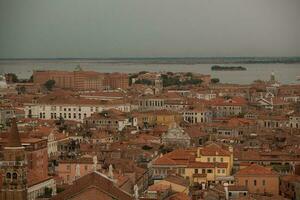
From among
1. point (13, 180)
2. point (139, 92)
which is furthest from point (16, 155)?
point (139, 92)

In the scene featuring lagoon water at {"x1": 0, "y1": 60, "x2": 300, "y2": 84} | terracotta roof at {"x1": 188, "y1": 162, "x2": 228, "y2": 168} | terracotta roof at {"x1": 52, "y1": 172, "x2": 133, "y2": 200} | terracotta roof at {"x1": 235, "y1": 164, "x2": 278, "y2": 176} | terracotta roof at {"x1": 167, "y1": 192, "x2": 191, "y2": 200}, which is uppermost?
terracotta roof at {"x1": 52, "y1": 172, "x2": 133, "y2": 200}

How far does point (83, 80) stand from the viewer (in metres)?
37.6

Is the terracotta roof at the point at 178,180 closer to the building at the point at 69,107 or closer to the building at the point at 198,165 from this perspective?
the building at the point at 198,165

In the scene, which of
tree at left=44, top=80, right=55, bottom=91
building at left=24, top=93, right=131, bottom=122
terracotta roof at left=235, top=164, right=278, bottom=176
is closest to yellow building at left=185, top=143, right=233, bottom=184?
terracotta roof at left=235, top=164, right=278, bottom=176

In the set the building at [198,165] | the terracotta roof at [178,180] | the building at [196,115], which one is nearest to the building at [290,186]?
the building at [198,165]

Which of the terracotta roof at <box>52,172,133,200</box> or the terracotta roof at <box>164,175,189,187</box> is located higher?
the terracotta roof at <box>52,172,133,200</box>

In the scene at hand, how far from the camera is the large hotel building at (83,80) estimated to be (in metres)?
37.2

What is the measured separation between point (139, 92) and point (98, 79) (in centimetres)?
687

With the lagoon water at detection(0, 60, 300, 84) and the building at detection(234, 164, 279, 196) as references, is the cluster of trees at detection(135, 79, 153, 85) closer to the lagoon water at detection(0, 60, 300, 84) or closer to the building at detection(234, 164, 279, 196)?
the lagoon water at detection(0, 60, 300, 84)

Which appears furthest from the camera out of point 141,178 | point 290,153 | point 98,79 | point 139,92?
point 98,79

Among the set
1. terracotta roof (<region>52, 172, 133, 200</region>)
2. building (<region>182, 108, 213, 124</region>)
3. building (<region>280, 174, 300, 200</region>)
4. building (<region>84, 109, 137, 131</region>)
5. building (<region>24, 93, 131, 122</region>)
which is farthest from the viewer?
building (<region>24, 93, 131, 122</region>)

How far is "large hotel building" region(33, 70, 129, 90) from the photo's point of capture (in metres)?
37.2

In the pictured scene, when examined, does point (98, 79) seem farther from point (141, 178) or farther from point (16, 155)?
point (16, 155)

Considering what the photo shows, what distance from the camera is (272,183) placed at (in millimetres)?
9586
